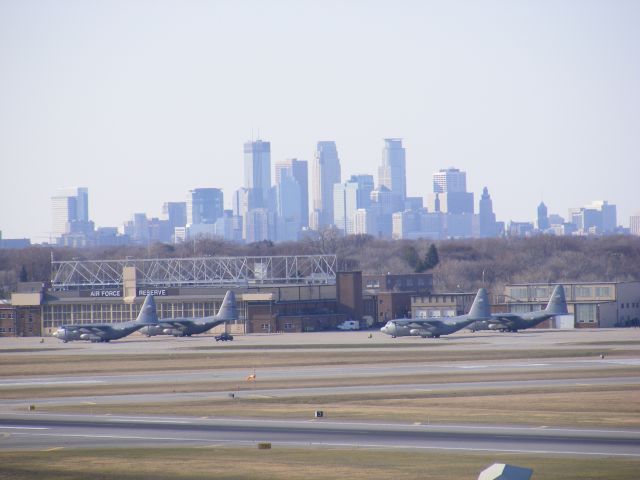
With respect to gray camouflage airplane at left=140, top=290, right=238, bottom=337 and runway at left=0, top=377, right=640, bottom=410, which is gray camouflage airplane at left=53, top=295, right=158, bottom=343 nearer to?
gray camouflage airplane at left=140, top=290, right=238, bottom=337

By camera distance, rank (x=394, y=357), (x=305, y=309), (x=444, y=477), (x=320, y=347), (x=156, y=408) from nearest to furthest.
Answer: (x=444, y=477) < (x=156, y=408) < (x=394, y=357) < (x=320, y=347) < (x=305, y=309)

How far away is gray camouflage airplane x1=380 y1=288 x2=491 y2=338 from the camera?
120 metres

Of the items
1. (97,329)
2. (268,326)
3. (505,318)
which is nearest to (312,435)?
(505,318)

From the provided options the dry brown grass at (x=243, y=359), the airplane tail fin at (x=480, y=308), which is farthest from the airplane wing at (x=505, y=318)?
the dry brown grass at (x=243, y=359)

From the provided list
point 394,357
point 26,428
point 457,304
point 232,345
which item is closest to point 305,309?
point 457,304

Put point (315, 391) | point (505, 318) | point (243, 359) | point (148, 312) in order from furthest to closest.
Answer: point (148, 312), point (505, 318), point (243, 359), point (315, 391)

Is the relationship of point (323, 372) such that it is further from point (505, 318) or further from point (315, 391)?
point (505, 318)

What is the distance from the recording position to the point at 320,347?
350 feet

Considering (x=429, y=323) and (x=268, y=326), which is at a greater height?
(x=429, y=323)

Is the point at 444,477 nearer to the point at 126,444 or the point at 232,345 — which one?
the point at 126,444

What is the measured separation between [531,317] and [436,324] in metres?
12.3

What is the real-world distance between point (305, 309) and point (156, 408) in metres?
90.6

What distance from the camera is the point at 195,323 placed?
134 metres

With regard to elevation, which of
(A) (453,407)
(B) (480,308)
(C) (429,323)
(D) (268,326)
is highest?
(B) (480,308)
